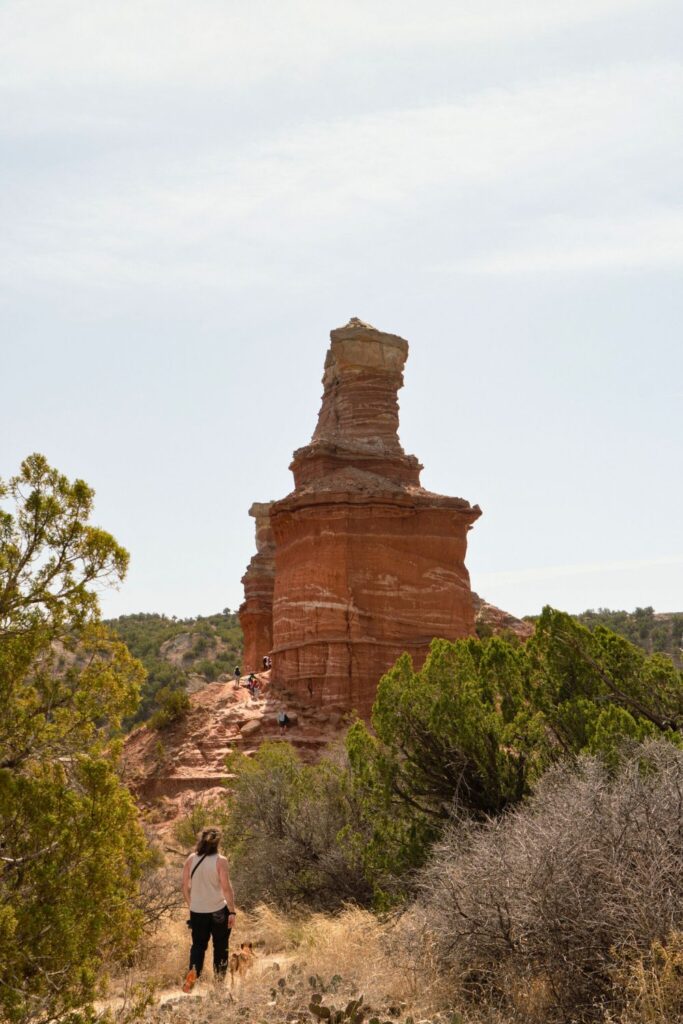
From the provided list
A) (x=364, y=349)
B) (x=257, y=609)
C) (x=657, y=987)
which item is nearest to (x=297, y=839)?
(x=657, y=987)

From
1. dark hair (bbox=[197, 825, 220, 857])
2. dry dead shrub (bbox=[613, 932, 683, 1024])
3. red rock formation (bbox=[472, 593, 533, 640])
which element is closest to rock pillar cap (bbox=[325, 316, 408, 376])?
red rock formation (bbox=[472, 593, 533, 640])

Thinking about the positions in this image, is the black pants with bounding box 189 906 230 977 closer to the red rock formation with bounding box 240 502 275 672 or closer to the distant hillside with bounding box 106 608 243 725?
the red rock formation with bounding box 240 502 275 672

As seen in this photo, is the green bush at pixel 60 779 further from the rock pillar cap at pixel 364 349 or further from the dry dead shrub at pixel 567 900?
the rock pillar cap at pixel 364 349

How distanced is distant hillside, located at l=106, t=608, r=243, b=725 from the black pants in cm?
5019

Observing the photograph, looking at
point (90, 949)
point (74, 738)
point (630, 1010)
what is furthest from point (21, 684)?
point (630, 1010)

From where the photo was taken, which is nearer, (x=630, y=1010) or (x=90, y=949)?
(x=630, y=1010)

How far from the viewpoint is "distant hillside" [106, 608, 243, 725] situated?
64.8 m

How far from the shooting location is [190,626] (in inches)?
3479

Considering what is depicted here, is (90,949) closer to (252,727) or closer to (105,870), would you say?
(105,870)

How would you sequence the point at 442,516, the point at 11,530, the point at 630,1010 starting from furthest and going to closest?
1. the point at 442,516
2. the point at 11,530
3. the point at 630,1010

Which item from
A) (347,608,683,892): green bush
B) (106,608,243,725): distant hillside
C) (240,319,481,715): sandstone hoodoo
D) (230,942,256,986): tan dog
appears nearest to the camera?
(230,942,256,986): tan dog

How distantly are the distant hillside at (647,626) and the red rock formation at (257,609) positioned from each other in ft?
65.7

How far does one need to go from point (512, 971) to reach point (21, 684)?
4703 mm

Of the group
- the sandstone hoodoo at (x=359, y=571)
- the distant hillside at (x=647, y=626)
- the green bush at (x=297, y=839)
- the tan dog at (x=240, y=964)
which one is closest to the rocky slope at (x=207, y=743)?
the sandstone hoodoo at (x=359, y=571)
